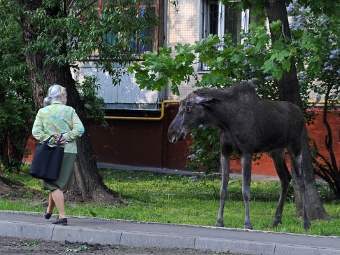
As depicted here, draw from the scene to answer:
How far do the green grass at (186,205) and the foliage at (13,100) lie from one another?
2.54 ft

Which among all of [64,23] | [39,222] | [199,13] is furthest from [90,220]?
[199,13]

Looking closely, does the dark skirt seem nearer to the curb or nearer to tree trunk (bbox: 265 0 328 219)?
the curb

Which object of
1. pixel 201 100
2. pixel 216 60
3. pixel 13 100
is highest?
pixel 216 60

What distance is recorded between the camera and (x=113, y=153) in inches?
902

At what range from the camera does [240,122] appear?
10070 millimetres

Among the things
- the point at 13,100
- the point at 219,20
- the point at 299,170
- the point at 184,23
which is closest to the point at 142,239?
the point at 299,170

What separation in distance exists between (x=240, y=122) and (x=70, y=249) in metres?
2.72

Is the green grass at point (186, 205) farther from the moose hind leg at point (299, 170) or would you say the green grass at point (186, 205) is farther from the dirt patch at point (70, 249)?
the dirt patch at point (70, 249)

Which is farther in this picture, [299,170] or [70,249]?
[299,170]

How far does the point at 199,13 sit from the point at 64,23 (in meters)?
9.48

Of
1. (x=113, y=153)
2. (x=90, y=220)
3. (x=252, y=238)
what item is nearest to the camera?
(x=252, y=238)

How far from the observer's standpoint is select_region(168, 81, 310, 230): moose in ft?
33.0

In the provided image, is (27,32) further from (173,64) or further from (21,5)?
(173,64)

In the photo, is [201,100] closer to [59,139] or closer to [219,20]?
[59,139]
